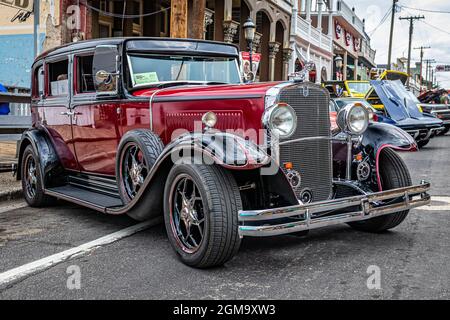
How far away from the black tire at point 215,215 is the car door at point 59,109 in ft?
8.76

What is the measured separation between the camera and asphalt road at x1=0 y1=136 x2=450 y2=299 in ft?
11.3

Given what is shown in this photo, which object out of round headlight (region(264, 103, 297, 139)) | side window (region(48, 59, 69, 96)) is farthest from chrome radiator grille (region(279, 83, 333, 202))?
side window (region(48, 59, 69, 96))

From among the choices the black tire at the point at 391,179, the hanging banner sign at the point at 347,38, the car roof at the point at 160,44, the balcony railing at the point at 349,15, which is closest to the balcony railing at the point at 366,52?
the balcony railing at the point at 349,15

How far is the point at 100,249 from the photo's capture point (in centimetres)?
451

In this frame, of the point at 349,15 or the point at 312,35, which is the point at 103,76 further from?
the point at 349,15

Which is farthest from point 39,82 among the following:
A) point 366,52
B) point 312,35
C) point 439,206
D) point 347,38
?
point 366,52

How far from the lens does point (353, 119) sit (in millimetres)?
4750

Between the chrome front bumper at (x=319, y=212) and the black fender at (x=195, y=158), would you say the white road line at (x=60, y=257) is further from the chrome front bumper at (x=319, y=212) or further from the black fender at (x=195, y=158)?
the chrome front bumper at (x=319, y=212)

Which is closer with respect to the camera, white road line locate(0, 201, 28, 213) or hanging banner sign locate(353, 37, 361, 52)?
white road line locate(0, 201, 28, 213)

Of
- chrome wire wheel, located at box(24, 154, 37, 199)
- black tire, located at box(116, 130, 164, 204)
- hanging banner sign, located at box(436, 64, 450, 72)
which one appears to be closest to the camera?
black tire, located at box(116, 130, 164, 204)

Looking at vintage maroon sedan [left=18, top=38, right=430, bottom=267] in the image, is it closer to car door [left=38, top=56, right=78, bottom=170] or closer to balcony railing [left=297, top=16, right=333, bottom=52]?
car door [left=38, top=56, right=78, bottom=170]

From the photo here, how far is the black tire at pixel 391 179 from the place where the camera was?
485 centimetres

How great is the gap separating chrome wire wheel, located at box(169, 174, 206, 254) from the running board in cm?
96
